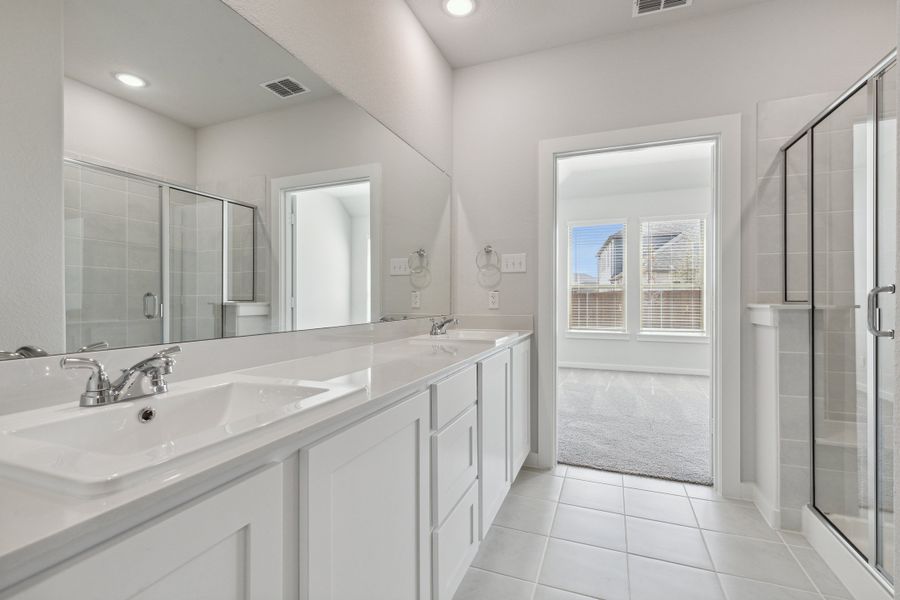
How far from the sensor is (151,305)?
0.99 m

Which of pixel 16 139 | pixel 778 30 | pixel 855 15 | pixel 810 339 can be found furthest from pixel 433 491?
pixel 855 15


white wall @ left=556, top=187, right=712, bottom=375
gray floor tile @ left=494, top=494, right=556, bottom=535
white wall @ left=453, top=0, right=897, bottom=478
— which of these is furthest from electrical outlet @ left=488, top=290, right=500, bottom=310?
white wall @ left=556, top=187, right=712, bottom=375

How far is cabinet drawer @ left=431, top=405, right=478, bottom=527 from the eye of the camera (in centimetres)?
120

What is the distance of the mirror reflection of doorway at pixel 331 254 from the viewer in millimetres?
1479

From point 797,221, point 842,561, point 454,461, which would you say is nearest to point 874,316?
point 797,221

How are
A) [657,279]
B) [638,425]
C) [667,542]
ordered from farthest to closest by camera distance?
[657,279]
[638,425]
[667,542]

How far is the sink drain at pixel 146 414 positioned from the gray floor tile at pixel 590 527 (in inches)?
66.1

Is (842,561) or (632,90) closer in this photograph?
(842,561)

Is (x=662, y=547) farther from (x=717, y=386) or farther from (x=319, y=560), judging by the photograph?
(x=319, y=560)

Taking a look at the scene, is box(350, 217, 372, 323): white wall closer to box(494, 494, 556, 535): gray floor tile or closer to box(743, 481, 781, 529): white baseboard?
box(494, 494, 556, 535): gray floor tile

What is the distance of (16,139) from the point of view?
0.76 m

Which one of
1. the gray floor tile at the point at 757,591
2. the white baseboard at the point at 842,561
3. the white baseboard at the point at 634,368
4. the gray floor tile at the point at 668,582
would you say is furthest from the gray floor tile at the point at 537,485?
the white baseboard at the point at 634,368

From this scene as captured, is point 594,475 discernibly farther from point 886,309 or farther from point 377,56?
point 377,56

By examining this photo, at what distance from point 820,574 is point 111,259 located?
252 centimetres
